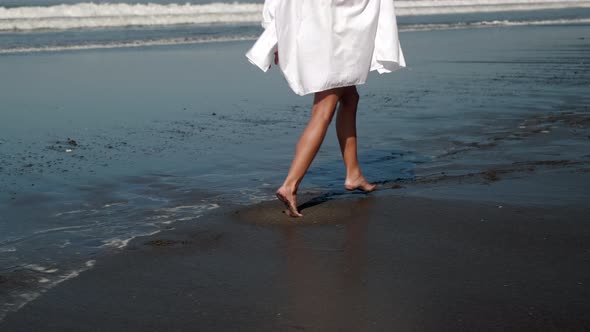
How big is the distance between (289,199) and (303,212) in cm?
15

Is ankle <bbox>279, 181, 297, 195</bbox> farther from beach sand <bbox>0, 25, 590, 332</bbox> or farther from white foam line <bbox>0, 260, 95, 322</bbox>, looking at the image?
white foam line <bbox>0, 260, 95, 322</bbox>

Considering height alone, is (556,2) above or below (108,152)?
below

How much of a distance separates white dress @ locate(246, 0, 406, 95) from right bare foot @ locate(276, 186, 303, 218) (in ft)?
1.60

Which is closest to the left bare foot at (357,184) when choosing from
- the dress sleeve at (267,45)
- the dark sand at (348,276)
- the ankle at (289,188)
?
the dark sand at (348,276)

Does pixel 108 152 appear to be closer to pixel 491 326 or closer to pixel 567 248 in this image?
pixel 567 248

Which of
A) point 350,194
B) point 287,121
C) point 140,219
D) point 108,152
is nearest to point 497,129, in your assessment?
point 287,121

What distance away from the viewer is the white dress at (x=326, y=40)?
408cm

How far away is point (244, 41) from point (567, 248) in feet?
44.4

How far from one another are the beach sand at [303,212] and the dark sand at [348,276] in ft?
0.03

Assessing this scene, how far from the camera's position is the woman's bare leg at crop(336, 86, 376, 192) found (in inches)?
179

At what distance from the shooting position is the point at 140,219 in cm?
425

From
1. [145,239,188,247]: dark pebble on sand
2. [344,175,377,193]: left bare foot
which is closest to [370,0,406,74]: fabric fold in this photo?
[344,175,377,193]: left bare foot

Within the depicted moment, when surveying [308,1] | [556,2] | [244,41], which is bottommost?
[556,2]

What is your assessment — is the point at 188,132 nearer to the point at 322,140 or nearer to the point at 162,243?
the point at 322,140
